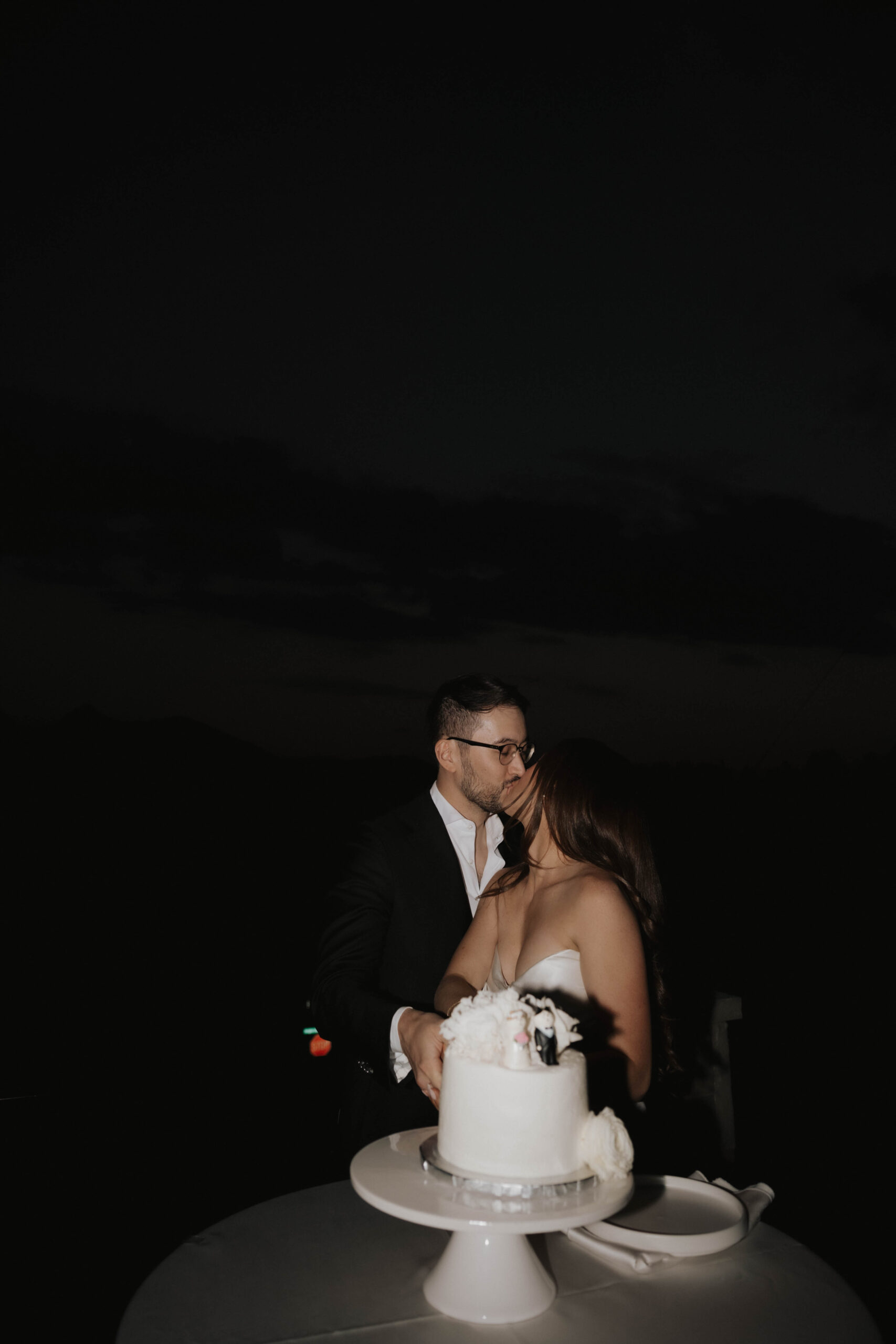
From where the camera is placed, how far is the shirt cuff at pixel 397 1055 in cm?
232

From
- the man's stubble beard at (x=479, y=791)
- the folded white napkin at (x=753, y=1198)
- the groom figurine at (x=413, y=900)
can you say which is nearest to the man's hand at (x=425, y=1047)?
the groom figurine at (x=413, y=900)

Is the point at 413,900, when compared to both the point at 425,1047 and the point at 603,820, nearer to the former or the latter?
the point at 603,820

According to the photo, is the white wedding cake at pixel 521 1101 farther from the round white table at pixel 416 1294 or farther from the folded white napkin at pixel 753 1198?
the folded white napkin at pixel 753 1198

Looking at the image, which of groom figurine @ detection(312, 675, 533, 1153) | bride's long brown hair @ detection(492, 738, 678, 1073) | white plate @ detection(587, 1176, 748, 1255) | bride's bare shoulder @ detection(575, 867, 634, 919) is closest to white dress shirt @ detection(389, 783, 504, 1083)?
groom figurine @ detection(312, 675, 533, 1153)

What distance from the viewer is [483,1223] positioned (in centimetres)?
137

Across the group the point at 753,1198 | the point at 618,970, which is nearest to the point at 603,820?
the point at 618,970

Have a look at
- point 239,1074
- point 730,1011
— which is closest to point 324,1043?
point 730,1011

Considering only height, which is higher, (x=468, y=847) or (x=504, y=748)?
(x=504, y=748)

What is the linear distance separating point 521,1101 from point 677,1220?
596 mm

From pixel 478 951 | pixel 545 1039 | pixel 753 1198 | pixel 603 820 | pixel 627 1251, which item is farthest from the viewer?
pixel 478 951

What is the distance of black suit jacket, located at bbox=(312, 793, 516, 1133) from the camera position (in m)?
2.71

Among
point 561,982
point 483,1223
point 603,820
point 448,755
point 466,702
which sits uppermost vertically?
point 466,702

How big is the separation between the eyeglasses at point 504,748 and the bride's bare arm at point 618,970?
0.80 metres

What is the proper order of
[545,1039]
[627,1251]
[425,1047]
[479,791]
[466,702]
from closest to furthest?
[545,1039], [627,1251], [425,1047], [479,791], [466,702]
